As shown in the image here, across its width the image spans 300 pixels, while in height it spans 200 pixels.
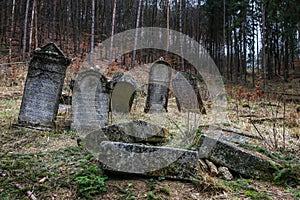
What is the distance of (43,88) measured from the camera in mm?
4730

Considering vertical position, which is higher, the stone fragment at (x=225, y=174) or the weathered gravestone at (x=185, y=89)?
the weathered gravestone at (x=185, y=89)

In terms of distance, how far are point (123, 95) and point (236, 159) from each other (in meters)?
4.49

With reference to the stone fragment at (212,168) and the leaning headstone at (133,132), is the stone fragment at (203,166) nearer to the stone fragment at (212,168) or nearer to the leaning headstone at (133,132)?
the stone fragment at (212,168)

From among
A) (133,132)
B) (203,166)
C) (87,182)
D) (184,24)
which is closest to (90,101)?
(133,132)

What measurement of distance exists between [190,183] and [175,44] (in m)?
25.2

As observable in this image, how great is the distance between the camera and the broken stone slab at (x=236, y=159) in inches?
120

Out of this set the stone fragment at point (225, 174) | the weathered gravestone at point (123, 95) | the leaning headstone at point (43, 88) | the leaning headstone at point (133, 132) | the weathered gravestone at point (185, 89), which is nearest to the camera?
the stone fragment at point (225, 174)

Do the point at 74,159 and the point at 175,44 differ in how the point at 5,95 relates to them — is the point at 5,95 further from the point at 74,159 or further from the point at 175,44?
the point at 175,44

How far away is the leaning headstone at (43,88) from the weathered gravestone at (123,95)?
2304mm

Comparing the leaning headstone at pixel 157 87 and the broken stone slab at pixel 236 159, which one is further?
the leaning headstone at pixel 157 87

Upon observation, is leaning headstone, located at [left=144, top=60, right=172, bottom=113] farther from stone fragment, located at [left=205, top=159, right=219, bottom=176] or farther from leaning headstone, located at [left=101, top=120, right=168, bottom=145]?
stone fragment, located at [left=205, top=159, right=219, bottom=176]

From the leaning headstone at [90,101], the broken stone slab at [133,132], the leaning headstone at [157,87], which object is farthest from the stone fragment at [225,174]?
the leaning headstone at [157,87]

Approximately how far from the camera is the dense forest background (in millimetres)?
18156

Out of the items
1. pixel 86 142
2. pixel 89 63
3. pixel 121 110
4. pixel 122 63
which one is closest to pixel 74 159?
pixel 86 142
